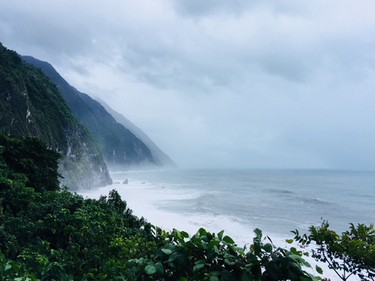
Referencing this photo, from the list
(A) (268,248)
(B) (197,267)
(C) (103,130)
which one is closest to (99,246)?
(B) (197,267)

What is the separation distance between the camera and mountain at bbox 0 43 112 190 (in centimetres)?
4756

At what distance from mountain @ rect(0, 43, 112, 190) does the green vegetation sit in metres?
20.9

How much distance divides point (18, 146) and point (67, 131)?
45282 mm

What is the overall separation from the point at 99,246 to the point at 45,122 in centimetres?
5115

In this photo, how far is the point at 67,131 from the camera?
65.4m

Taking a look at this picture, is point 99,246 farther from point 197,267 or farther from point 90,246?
point 197,267

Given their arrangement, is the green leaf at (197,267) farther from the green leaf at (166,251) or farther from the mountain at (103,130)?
the mountain at (103,130)

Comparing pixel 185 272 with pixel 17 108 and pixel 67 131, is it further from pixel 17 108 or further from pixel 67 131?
pixel 67 131

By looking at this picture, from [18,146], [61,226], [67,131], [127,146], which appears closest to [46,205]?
[61,226]

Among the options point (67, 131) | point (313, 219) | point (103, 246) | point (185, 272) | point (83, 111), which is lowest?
point (313, 219)

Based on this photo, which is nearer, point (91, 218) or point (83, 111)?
point (91, 218)

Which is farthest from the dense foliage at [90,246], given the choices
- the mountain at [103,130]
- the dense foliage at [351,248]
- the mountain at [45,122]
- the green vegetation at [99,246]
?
the mountain at [103,130]

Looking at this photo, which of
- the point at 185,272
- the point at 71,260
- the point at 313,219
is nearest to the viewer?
the point at 185,272

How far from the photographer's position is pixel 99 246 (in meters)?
9.84
